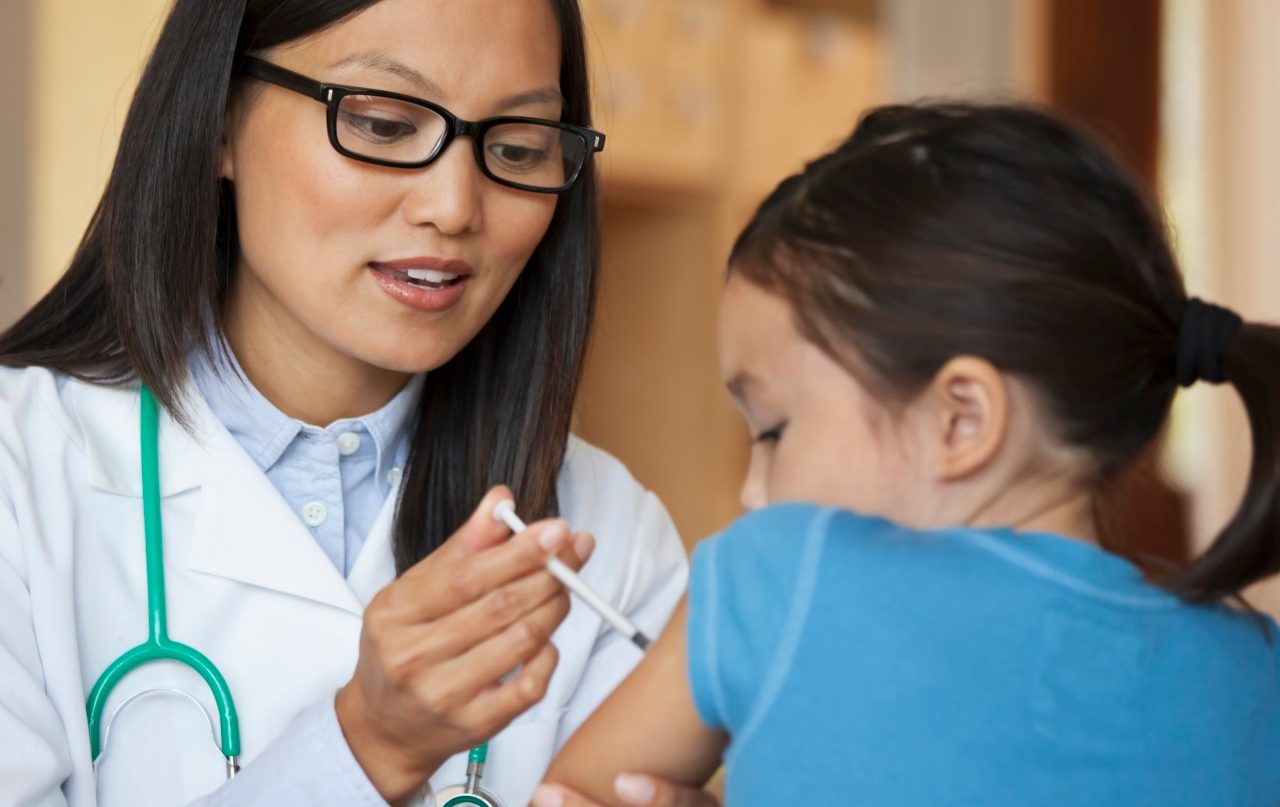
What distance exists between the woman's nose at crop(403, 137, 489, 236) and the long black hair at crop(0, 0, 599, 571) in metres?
0.15

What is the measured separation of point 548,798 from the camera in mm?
925

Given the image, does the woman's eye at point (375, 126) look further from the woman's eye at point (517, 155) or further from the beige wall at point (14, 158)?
the beige wall at point (14, 158)

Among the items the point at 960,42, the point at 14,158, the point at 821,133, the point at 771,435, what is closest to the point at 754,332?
the point at 771,435

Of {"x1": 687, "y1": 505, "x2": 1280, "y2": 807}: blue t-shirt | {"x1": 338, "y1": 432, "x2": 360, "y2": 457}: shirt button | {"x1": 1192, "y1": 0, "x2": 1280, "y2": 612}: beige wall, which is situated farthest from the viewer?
{"x1": 1192, "y1": 0, "x2": 1280, "y2": 612}: beige wall

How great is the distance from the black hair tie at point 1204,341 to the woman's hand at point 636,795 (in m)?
0.44

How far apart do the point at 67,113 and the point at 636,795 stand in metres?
1.89

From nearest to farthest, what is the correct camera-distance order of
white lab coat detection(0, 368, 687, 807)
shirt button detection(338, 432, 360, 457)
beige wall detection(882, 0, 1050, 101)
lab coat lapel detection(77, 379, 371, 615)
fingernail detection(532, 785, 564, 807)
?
fingernail detection(532, 785, 564, 807), white lab coat detection(0, 368, 687, 807), lab coat lapel detection(77, 379, 371, 615), shirt button detection(338, 432, 360, 457), beige wall detection(882, 0, 1050, 101)

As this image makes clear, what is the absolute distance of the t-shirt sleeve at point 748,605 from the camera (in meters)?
0.83

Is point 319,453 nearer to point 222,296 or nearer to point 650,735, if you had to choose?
point 222,296

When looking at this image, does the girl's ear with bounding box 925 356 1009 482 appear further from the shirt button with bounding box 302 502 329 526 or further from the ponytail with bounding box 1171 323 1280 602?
the shirt button with bounding box 302 502 329 526

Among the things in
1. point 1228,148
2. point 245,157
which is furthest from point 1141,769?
point 1228,148

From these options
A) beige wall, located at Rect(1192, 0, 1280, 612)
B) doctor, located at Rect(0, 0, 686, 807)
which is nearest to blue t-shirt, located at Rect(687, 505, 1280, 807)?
doctor, located at Rect(0, 0, 686, 807)

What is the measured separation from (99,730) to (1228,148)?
2667 millimetres

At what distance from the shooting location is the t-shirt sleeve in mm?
832
